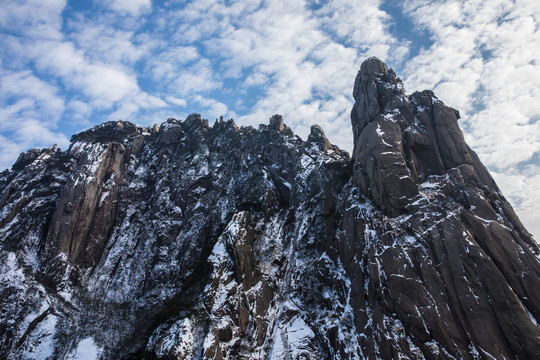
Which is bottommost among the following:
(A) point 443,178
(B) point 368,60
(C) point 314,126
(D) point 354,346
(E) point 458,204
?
(D) point 354,346

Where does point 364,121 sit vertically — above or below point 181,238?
above

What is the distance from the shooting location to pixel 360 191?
6556cm

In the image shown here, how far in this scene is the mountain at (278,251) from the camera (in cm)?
4422

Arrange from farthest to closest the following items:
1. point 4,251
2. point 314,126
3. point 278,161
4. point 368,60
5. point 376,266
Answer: point 314,126
point 278,161
point 368,60
point 4,251
point 376,266

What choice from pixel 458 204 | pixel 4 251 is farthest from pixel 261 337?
pixel 4 251

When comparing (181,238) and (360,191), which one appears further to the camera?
(181,238)

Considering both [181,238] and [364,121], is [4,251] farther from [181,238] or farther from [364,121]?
[364,121]

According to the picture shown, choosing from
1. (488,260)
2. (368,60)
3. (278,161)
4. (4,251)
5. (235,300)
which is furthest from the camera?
(278,161)

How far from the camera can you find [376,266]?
5056 cm

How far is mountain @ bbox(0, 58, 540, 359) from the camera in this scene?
4422 cm

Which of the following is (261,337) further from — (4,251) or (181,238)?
(4,251)

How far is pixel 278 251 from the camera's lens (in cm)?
7175

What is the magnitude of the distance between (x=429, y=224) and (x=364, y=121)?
33054mm

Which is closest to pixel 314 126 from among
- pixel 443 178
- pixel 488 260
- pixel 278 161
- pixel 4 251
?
pixel 278 161
